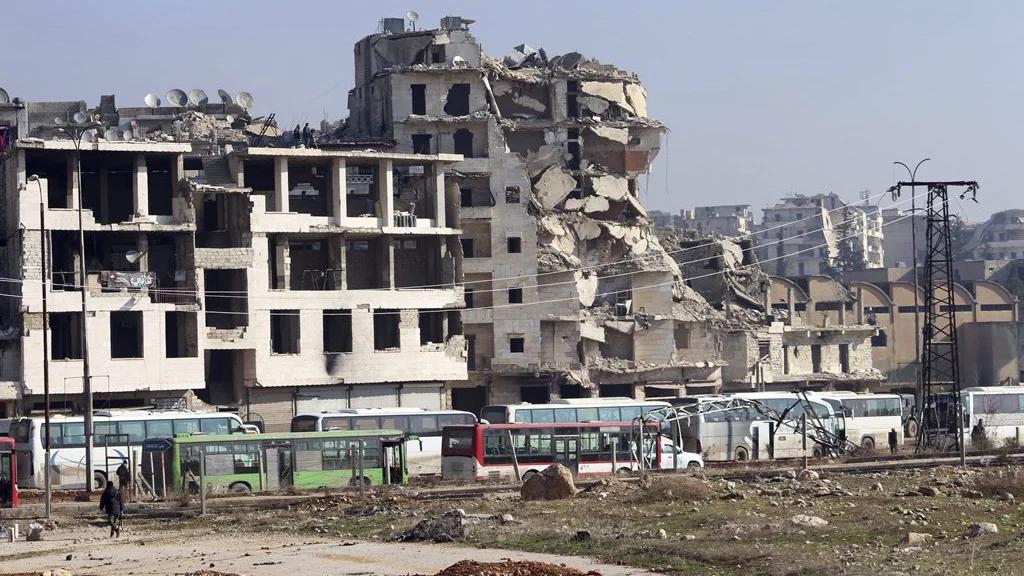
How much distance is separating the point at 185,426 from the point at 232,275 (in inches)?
636

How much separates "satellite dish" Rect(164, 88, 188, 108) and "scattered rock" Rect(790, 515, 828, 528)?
6285 centimetres

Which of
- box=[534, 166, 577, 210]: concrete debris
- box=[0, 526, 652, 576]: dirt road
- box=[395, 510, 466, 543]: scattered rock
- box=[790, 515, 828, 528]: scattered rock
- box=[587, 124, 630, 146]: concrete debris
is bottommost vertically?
box=[0, 526, 652, 576]: dirt road

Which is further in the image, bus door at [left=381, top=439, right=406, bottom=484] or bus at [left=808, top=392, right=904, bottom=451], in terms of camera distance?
bus at [left=808, top=392, right=904, bottom=451]

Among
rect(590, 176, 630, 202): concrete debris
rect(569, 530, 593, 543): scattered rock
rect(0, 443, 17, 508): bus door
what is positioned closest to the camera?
rect(569, 530, 593, 543): scattered rock

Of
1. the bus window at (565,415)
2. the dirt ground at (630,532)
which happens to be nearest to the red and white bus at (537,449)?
the bus window at (565,415)

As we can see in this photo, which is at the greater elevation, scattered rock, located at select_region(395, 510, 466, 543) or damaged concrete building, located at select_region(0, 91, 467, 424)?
damaged concrete building, located at select_region(0, 91, 467, 424)

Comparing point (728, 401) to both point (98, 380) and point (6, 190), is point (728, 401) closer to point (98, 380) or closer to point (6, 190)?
point (98, 380)

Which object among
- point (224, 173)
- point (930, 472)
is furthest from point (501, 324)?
point (930, 472)

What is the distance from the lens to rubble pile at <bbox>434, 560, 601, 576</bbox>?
20969 millimetres

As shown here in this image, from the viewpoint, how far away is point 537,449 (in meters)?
47.2

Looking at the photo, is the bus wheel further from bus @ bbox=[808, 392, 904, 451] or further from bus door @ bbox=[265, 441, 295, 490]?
bus @ bbox=[808, 392, 904, 451]

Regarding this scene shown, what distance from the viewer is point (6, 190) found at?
62.0 meters

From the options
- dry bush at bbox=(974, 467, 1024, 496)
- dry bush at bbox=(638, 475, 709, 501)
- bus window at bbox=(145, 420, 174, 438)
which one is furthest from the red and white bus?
dry bush at bbox=(974, 467, 1024, 496)

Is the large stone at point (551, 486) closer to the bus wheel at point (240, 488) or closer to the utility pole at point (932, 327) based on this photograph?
the bus wheel at point (240, 488)
